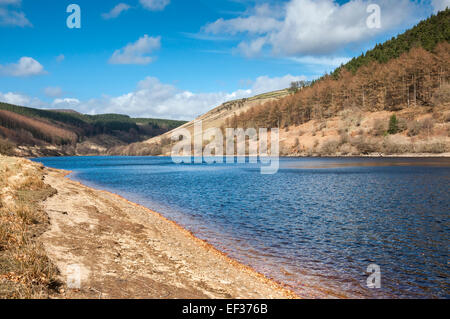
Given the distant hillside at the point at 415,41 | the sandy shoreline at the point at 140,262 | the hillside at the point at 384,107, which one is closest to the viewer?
the sandy shoreline at the point at 140,262

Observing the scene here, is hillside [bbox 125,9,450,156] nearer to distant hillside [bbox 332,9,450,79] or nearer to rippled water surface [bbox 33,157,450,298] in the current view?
distant hillside [bbox 332,9,450,79]

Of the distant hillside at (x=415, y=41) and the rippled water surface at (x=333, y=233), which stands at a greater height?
the distant hillside at (x=415, y=41)

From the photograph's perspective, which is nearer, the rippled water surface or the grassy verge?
the grassy verge

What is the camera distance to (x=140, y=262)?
36.4 ft

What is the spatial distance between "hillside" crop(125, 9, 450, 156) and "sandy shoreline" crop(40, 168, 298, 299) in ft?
299

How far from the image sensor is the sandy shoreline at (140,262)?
8.66 meters

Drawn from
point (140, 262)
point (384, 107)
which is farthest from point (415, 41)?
point (140, 262)

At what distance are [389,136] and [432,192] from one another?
238ft

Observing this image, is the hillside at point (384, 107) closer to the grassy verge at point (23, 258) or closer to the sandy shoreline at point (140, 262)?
the sandy shoreline at point (140, 262)

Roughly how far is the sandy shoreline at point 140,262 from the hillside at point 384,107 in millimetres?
91186

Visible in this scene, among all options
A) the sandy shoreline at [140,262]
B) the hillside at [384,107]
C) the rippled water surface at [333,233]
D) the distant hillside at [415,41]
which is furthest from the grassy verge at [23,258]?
the distant hillside at [415,41]

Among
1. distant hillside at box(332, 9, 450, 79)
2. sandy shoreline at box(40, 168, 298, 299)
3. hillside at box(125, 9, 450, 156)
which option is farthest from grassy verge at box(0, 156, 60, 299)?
distant hillside at box(332, 9, 450, 79)

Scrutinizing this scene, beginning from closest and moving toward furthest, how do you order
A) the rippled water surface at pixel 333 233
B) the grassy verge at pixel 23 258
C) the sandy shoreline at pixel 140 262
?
1. the grassy verge at pixel 23 258
2. the sandy shoreline at pixel 140 262
3. the rippled water surface at pixel 333 233

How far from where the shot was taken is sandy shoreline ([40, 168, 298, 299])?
866 cm
